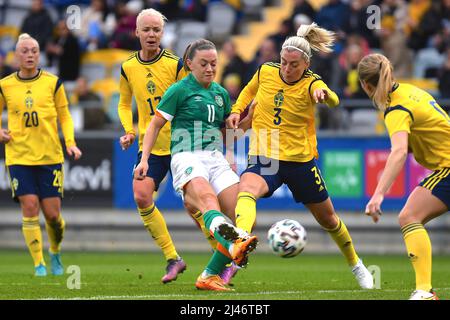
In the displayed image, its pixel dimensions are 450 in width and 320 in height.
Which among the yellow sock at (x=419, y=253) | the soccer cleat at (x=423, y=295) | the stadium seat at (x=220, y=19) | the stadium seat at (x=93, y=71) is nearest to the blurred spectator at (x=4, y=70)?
the stadium seat at (x=93, y=71)

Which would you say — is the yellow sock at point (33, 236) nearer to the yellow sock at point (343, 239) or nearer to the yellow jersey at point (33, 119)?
the yellow jersey at point (33, 119)

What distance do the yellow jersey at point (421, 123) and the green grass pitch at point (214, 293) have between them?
1316 mm

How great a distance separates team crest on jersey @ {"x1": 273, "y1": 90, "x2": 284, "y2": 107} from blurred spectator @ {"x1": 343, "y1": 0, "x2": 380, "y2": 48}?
32.1 feet

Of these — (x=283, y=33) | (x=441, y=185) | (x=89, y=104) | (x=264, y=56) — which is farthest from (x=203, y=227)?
(x=283, y=33)

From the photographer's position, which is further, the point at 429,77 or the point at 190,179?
the point at 429,77

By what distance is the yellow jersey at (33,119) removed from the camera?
13352 mm

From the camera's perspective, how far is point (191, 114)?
10.6m

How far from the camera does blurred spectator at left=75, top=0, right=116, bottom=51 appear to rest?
23016 millimetres

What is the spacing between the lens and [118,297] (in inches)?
383

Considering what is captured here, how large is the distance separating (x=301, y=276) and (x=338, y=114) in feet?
19.2

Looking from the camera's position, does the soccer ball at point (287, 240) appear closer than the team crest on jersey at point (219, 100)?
Yes

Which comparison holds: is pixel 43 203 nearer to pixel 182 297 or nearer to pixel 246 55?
pixel 182 297

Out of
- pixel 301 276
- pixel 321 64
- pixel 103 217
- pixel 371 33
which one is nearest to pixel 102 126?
pixel 103 217

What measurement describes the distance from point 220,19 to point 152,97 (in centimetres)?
1154
